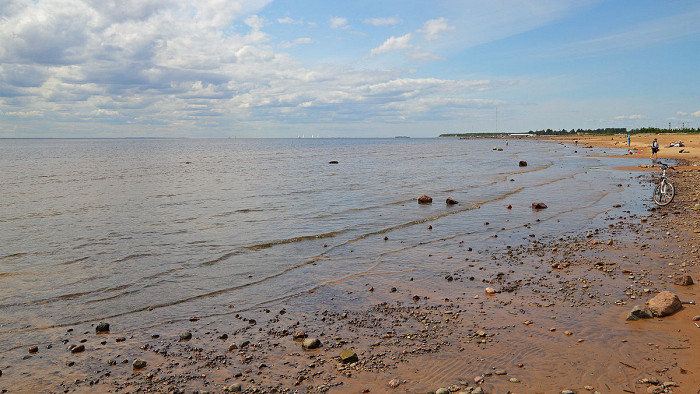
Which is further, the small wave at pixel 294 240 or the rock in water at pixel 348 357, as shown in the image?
the small wave at pixel 294 240

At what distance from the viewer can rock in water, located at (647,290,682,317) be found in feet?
28.6

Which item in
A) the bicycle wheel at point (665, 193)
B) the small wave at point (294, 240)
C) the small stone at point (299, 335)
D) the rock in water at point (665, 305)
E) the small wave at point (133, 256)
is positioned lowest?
the small stone at point (299, 335)

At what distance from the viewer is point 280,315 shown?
1002 cm

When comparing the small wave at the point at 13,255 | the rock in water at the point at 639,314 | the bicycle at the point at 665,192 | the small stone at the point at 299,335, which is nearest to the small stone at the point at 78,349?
the small stone at the point at 299,335

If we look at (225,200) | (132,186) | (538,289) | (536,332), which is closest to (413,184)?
(225,200)

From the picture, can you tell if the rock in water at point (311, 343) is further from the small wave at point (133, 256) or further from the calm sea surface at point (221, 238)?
the small wave at point (133, 256)

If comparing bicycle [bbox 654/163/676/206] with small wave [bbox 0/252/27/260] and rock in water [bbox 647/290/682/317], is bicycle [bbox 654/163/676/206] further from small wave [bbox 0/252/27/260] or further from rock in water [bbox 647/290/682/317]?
small wave [bbox 0/252/27/260]

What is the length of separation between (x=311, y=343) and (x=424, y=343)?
222cm

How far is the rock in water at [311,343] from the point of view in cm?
812

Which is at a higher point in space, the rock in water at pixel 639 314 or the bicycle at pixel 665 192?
the bicycle at pixel 665 192

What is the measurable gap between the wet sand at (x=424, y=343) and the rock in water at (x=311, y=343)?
9cm

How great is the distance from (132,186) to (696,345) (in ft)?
136

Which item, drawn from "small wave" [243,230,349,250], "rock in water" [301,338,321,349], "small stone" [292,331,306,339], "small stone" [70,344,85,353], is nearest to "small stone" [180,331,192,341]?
"small stone" [70,344,85,353]

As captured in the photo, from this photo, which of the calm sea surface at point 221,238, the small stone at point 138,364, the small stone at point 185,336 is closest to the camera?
the small stone at point 138,364
